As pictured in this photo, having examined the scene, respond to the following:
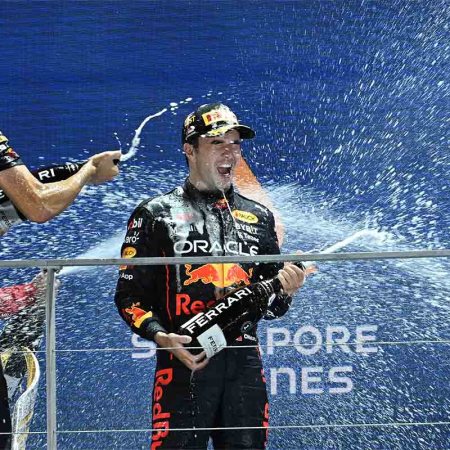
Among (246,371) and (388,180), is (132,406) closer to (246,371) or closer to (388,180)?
(246,371)

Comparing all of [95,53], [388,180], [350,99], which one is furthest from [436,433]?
[95,53]

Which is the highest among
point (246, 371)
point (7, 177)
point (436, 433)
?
point (7, 177)

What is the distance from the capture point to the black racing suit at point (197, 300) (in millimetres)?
2258

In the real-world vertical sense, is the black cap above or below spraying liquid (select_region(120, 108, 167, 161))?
below

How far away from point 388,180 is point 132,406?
35.5 inches

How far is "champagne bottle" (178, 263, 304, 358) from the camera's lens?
2.18 metres

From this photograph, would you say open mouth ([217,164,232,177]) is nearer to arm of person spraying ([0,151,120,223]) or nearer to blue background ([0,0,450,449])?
blue background ([0,0,450,449])

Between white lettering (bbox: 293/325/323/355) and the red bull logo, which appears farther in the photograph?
white lettering (bbox: 293/325/323/355)

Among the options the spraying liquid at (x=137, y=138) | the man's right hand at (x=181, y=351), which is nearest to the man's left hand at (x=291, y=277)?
the man's right hand at (x=181, y=351)

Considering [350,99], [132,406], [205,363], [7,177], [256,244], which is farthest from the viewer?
[350,99]

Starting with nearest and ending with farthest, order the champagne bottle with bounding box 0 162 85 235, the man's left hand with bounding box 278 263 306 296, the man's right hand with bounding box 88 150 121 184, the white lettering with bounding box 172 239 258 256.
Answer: the man's right hand with bounding box 88 150 121 184 → the champagne bottle with bounding box 0 162 85 235 → the man's left hand with bounding box 278 263 306 296 → the white lettering with bounding box 172 239 258 256

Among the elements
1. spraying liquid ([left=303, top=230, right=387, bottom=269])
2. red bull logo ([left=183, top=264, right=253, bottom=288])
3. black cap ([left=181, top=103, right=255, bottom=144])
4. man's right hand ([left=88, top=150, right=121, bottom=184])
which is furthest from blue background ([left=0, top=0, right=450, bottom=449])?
man's right hand ([left=88, top=150, right=121, bottom=184])

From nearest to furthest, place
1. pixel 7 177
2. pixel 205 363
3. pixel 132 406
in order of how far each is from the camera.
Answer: pixel 7 177
pixel 205 363
pixel 132 406

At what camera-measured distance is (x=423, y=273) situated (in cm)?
285
